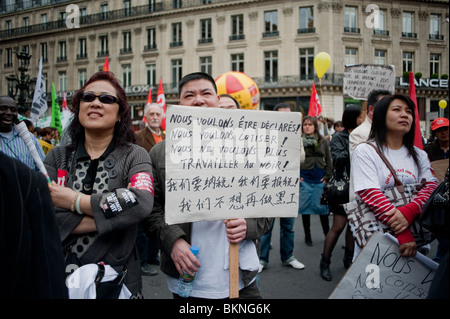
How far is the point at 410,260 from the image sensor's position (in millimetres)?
1895

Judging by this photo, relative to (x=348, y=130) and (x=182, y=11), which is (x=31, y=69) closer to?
(x=182, y=11)

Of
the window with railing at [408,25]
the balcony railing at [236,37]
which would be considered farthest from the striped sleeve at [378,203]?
the window with railing at [408,25]

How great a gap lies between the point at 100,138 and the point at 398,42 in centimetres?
3059

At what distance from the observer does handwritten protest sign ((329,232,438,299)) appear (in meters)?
1.80

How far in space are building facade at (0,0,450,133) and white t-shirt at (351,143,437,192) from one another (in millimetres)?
25230

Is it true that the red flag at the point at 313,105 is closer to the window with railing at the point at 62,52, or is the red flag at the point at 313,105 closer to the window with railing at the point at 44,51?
the window with railing at the point at 44,51

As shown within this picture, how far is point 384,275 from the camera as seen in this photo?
72.8 inches

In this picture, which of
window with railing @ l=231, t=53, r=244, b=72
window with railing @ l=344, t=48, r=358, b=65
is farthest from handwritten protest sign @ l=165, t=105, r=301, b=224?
window with railing @ l=231, t=53, r=244, b=72

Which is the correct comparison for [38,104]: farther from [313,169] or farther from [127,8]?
[127,8]

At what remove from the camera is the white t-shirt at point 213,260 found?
6.17 ft

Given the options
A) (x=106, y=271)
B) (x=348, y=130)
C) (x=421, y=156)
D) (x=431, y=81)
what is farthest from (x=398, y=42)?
(x=106, y=271)

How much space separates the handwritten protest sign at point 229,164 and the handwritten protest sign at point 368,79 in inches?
136

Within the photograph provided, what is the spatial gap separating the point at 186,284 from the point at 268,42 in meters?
27.6
